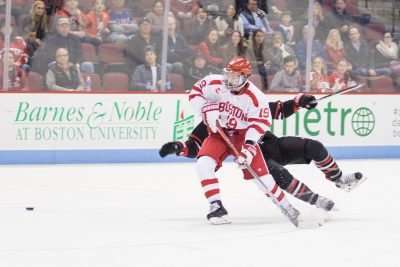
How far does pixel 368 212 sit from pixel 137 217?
1521 millimetres

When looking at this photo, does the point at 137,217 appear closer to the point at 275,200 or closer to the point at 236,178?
the point at 275,200

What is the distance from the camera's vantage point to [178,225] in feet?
19.0

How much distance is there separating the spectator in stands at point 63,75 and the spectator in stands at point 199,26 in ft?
4.16

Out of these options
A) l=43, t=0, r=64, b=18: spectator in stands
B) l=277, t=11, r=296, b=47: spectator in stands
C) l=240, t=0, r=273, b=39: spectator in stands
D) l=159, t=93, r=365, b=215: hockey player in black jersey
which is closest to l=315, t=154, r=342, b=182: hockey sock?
l=159, t=93, r=365, b=215: hockey player in black jersey

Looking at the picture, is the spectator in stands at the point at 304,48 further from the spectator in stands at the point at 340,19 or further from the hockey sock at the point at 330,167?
the hockey sock at the point at 330,167

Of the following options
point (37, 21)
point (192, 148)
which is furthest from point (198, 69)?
point (192, 148)

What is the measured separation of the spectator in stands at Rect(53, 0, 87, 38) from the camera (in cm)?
935

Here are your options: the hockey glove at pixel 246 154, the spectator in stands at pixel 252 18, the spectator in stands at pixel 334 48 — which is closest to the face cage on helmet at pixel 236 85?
the hockey glove at pixel 246 154

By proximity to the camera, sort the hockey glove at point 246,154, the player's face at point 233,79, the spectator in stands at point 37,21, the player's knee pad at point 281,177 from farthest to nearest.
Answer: the spectator in stands at point 37,21, the player's knee pad at point 281,177, the player's face at point 233,79, the hockey glove at point 246,154

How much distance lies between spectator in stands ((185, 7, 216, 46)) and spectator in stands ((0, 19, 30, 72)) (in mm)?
1712

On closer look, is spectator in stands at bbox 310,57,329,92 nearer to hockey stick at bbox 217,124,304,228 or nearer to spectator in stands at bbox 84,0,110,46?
spectator in stands at bbox 84,0,110,46

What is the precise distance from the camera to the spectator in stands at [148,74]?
9.76 meters

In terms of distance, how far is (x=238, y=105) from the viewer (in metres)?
6.07

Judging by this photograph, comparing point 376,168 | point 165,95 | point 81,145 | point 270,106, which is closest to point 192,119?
point 165,95
